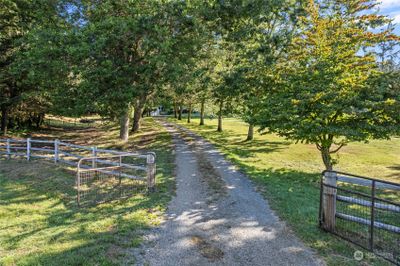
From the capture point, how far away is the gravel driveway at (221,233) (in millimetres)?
4754

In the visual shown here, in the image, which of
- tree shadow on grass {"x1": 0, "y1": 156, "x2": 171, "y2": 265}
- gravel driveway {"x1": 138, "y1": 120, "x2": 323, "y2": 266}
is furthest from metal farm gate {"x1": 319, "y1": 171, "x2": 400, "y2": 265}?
tree shadow on grass {"x1": 0, "y1": 156, "x2": 171, "y2": 265}

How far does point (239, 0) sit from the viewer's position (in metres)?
13.8

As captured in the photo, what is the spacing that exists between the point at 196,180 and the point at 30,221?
17.4 ft

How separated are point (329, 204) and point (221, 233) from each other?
2.39 meters

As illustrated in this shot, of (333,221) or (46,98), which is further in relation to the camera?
(46,98)

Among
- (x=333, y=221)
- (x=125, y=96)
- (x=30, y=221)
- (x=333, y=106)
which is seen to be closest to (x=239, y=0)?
(x=125, y=96)

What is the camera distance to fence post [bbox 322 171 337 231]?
586 centimetres

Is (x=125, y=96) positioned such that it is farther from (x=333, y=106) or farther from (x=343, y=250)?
(x=343, y=250)

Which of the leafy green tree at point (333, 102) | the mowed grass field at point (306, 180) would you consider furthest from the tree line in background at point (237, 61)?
the mowed grass field at point (306, 180)

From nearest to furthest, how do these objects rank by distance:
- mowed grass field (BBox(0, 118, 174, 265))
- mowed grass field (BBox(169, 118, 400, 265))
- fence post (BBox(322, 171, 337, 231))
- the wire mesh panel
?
mowed grass field (BBox(0, 118, 174, 265)) → mowed grass field (BBox(169, 118, 400, 265)) → fence post (BBox(322, 171, 337, 231)) → the wire mesh panel

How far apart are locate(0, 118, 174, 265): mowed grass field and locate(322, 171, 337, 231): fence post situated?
3.70 metres

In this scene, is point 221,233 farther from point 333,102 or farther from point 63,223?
point 333,102

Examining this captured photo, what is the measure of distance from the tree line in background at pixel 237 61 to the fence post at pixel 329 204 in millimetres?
2684

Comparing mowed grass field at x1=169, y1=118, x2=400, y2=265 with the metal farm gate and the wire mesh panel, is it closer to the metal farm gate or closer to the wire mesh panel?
the metal farm gate
